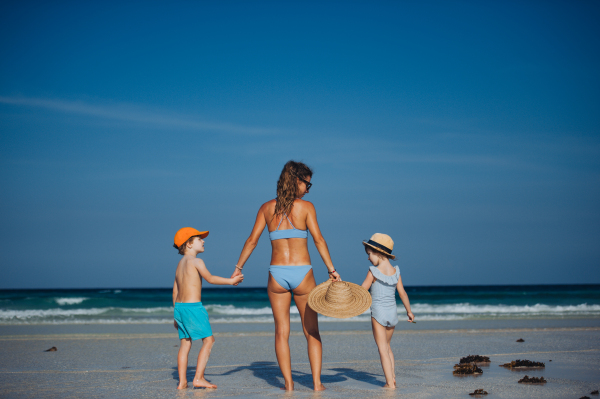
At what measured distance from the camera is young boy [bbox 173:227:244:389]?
15.9 ft

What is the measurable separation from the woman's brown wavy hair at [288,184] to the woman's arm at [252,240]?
0.61 feet

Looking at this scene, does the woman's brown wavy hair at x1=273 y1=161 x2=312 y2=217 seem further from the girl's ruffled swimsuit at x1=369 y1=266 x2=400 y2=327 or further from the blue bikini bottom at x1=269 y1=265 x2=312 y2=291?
the girl's ruffled swimsuit at x1=369 y1=266 x2=400 y2=327

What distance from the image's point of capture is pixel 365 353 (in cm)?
754

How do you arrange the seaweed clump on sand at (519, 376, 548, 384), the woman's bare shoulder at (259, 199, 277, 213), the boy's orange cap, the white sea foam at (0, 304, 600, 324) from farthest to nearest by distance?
the white sea foam at (0, 304, 600, 324)
the seaweed clump on sand at (519, 376, 548, 384)
the boy's orange cap
the woman's bare shoulder at (259, 199, 277, 213)

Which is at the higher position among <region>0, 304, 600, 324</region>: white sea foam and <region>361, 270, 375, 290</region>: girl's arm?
<region>361, 270, 375, 290</region>: girl's arm

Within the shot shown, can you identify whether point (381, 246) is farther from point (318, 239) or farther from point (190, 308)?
point (190, 308)

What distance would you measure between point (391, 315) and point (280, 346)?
116cm

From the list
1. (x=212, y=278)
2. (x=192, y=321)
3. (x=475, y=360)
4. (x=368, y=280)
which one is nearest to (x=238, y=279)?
(x=212, y=278)

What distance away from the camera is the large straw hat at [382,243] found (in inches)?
190

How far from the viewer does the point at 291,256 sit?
4.68m

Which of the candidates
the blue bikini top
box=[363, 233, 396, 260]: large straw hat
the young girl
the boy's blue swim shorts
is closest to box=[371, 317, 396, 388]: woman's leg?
the young girl

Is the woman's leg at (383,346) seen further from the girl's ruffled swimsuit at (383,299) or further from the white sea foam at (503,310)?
the white sea foam at (503,310)

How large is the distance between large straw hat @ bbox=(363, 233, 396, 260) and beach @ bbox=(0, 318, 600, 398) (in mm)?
1401

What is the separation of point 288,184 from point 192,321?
1.71 meters
